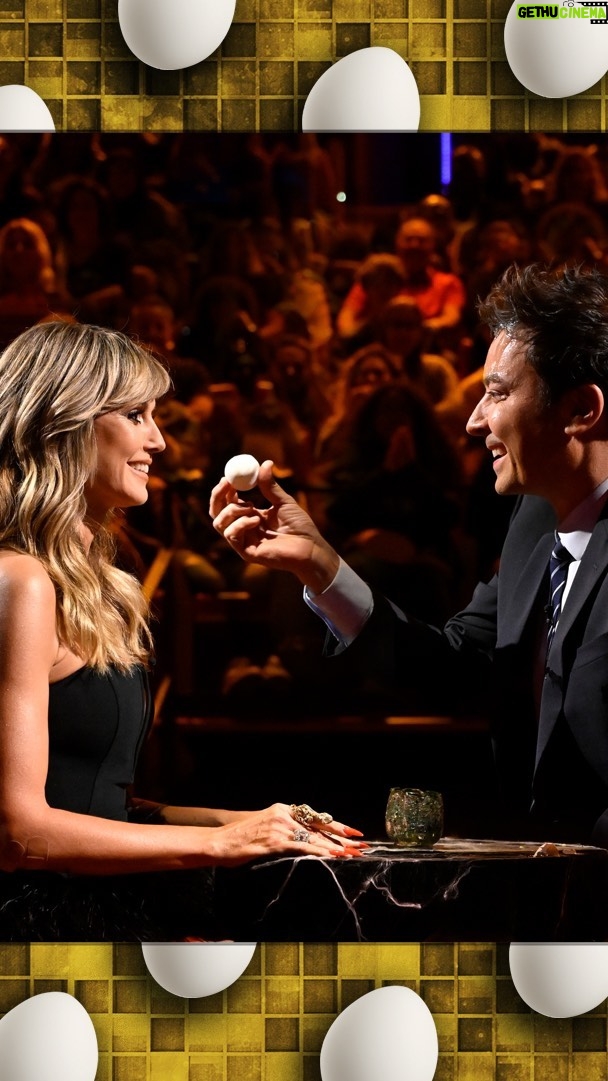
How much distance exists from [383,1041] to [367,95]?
1.71 metres

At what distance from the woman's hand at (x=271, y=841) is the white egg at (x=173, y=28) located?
142 cm

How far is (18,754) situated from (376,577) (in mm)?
720

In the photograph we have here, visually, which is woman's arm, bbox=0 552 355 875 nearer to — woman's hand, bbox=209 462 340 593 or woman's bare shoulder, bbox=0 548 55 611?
woman's bare shoulder, bbox=0 548 55 611

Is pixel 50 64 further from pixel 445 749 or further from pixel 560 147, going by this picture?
pixel 445 749

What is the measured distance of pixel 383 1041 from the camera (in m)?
1.96

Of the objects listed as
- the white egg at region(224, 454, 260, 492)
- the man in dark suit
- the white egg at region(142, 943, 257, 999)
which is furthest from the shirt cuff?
the white egg at region(142, 943, 257, 999)

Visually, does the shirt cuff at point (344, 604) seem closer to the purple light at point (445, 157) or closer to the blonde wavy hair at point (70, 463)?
the blonde wavy hair at point (70, 463)

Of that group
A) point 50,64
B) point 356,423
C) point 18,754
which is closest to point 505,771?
point 356,423

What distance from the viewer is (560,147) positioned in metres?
2.12

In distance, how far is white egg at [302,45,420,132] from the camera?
204cm

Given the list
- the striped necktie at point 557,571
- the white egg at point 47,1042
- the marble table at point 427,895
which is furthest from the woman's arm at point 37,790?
the striped necktie at point 557,571

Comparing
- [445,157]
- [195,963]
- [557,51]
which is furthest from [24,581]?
[557,51]

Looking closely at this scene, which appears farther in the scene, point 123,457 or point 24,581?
point 123,457

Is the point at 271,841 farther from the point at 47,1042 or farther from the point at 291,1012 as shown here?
the point at 47,1042
